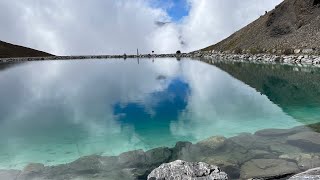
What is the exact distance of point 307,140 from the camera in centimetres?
2125

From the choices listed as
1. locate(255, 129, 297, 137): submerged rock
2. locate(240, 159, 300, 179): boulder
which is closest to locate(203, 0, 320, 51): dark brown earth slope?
locate(255, 129, 297, 137): submerged rock

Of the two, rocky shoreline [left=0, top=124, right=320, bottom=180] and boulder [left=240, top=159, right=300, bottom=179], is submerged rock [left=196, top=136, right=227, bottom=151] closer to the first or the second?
rocky shoreline [left=0, top=124, right=320, bottom=180]

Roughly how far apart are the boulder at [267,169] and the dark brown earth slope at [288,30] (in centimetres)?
7875

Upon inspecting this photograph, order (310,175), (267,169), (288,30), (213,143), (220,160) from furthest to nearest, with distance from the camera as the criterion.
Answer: (288,30) < (213,143) < (220,160) < (267,169) < (310,175)

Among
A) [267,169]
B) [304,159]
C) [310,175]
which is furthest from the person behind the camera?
[304,159]

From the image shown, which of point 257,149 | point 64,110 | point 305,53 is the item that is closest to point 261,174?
point 257,149

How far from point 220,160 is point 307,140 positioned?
19.9ft

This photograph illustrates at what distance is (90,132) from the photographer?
88.1 ft

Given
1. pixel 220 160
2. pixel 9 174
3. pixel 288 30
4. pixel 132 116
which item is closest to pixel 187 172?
pixel 220 160

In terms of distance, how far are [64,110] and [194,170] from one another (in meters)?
23.6

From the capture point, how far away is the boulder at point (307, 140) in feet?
65.2

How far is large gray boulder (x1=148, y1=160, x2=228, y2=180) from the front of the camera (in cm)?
1462

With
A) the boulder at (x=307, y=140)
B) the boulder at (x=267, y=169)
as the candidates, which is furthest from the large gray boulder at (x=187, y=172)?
the boulder at (x=307, y=140)

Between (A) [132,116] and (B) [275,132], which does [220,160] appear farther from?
(A) [132,116]
